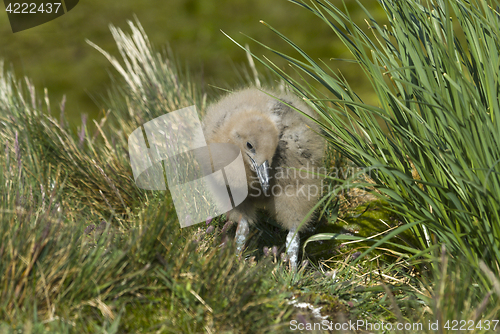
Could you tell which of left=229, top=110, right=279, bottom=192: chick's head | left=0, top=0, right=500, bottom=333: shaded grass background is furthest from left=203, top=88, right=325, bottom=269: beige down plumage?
left=0, top=0, right=500, bottom=333: shaded grass background

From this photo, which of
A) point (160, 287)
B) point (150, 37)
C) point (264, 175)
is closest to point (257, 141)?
point (264, 175)

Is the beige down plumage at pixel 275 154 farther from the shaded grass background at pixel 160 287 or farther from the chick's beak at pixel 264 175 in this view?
the shaded grass background at pixel 160 287

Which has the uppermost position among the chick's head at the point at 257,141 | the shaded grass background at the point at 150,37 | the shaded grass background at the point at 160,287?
the shaded grass background at the point at 150,37

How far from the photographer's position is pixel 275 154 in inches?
88.0

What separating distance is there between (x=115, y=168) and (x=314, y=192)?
137 centimetres

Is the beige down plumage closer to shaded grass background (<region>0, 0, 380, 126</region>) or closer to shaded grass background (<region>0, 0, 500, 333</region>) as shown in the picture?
shaded grass background (<region>0, 0, 500, 333</region>)

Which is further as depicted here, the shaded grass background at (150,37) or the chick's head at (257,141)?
the shaded grass background at (150,37)

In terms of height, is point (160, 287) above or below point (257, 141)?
below

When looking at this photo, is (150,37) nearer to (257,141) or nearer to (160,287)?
(257,141)

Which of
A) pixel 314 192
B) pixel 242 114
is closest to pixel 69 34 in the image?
pixel 242 114

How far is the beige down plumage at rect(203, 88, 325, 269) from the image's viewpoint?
216 cm

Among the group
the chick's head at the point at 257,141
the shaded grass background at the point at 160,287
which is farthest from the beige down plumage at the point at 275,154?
the shaded grass background at the point at 160,287

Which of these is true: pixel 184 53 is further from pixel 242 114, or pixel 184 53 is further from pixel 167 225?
pixel 167 225

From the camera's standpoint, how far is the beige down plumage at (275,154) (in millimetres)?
2158
